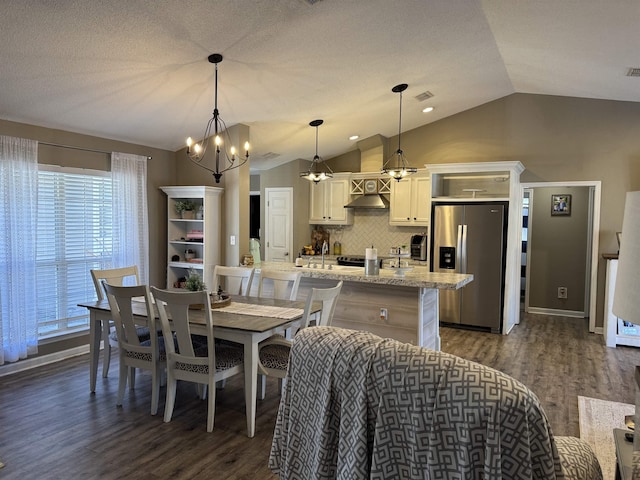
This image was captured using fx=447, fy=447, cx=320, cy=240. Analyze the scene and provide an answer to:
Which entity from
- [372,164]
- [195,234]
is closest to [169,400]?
[195,234]

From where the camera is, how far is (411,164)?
7.20 m

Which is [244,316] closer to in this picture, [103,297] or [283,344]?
[283,344]

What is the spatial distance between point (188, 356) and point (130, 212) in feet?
8.96

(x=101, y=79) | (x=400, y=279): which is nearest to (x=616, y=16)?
(x=400, y=279)

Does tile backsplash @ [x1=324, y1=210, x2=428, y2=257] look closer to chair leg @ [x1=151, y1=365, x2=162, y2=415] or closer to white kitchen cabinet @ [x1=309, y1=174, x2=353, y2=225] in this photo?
white kitchen cabinet @ [x1=309, y1=174, x2=353, y2=225]

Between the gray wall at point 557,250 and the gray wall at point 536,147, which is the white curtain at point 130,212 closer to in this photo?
the gray wall at point 536,147

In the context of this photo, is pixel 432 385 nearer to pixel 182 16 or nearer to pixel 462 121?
pixel 182 16

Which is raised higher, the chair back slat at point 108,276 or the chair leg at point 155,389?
the chair back slat at point 108,276

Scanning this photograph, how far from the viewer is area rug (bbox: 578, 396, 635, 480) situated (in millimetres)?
2885

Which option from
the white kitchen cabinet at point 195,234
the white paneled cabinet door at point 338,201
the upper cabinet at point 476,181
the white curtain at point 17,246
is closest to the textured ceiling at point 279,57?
the white curtain at point 17,246

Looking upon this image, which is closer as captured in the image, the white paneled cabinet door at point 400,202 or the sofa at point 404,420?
the sofa at point 404,420

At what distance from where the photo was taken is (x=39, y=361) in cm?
448

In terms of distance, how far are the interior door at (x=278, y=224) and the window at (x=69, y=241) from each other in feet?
10.2

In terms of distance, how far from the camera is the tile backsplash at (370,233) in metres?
7.32
